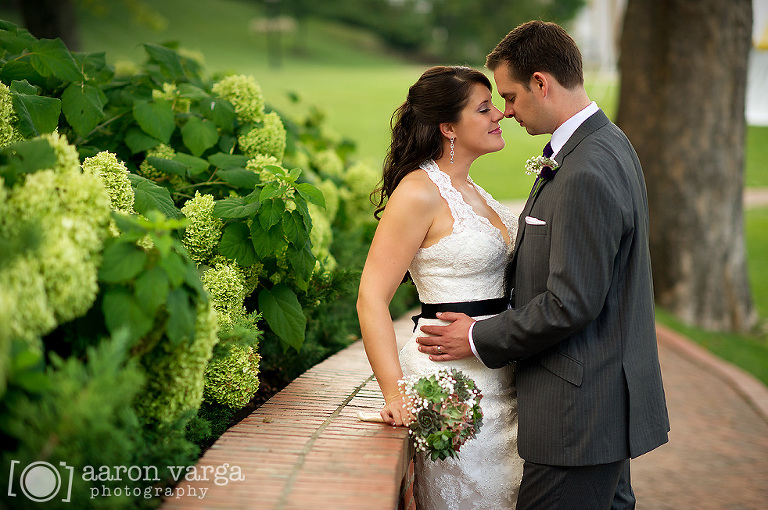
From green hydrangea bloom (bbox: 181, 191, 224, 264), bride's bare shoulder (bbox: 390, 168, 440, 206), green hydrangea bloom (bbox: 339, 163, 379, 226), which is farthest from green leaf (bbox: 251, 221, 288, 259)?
green hydrangea bloom (bbox: 339, 163, 379, 226)

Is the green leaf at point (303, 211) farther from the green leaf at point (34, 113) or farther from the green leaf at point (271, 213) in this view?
the green leaf at point (34, 113)

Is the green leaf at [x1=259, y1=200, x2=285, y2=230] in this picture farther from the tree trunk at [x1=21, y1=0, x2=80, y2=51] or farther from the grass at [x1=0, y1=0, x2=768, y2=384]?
the tree trunk at [x1=21, y1=0, x2=80, y2=51]

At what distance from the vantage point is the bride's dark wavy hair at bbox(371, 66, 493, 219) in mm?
3121

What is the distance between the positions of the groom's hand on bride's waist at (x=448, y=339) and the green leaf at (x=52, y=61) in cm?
205

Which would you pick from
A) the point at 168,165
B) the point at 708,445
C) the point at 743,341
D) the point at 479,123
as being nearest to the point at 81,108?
the point at 168,165

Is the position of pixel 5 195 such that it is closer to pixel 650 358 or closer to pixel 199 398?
pixel 199 398

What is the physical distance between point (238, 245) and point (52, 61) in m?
1.29

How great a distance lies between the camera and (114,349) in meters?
1.78

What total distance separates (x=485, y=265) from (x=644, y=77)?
7.76m

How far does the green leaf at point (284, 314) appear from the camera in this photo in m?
3.09

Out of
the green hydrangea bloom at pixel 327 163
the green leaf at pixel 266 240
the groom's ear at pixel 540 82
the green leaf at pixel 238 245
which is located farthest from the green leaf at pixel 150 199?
the green hydrangea bloom at pixel 327 163

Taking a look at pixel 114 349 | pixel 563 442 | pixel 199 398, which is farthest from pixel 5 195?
pixel 563 442

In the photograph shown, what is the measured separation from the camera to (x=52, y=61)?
3.26m

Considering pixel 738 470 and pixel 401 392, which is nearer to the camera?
pixel 401 392
